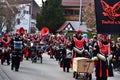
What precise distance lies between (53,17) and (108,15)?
73.9 metres

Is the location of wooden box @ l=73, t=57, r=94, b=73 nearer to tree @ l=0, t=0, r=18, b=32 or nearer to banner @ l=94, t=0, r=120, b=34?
banner @ l=94, t=0, r=120, b=34

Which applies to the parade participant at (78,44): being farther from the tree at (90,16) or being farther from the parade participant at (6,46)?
the tree at (90,16)

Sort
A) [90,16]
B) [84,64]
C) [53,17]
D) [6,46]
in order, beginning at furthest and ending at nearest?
1. [53,17]
2. [90,16]
3. [6,46]
4. [84,64]

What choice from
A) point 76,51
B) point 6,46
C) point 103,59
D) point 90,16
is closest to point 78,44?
point 76,51

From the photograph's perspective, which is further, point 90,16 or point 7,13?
point 7,13

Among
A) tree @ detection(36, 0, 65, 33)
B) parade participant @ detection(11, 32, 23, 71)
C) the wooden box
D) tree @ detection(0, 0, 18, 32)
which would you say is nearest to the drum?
parade participant @ detection(11, 32, 23, 71)

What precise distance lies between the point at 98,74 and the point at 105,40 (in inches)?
44.3

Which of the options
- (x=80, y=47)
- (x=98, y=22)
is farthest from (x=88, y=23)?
(x=98, y=22)

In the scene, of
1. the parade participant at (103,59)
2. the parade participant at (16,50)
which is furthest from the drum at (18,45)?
the parade participant at (103,59)

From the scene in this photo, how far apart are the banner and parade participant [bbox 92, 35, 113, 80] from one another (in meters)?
2.06

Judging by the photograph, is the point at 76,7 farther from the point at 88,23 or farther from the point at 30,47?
the point at 30,47

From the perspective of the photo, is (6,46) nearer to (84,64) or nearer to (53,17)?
(84,64)

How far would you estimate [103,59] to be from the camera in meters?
16.2

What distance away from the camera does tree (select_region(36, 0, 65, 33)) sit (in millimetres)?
86562
